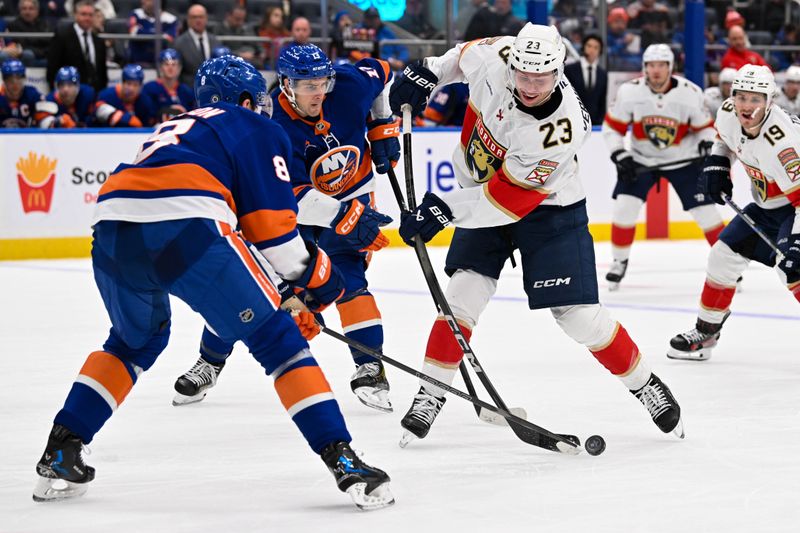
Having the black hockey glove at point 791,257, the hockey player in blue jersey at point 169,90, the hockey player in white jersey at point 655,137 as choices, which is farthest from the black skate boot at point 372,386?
the hockey player in blue jersey at point 169,90

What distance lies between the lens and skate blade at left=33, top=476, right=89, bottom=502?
2816mm

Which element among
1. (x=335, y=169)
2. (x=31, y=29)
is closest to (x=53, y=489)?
(x=335, y=169)

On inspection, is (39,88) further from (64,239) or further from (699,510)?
(699,510)

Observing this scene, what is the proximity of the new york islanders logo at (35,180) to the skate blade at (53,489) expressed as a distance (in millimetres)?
5754

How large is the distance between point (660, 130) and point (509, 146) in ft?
14.1

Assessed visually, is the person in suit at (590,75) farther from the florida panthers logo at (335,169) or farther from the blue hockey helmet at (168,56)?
the florida panthers logo at (335,169)

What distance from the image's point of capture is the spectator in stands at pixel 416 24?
9.65 metres

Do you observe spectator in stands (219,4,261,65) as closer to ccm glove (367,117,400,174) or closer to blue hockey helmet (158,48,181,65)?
blue hockey helmet (158,48,181,65)

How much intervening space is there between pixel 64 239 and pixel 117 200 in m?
6.06

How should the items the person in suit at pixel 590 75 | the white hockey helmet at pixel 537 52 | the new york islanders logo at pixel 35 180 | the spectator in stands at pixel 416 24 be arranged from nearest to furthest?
the white hockey helmet at pixel 537 52 → the new york islanders logo at pixel 35 180 → the person in suit at pixel 590 75 → the spectator in stands at pixel 416 24

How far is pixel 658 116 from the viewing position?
24.1 feet

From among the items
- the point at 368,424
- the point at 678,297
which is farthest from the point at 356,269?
the point at 678,297

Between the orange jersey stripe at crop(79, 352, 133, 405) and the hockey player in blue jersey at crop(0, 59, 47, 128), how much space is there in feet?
19.9

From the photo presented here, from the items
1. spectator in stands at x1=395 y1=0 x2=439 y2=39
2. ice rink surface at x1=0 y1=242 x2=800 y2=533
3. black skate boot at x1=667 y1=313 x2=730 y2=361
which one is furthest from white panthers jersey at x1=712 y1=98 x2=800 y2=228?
spectator in stands at x1=395 y1=0 x2=439 y2=39
